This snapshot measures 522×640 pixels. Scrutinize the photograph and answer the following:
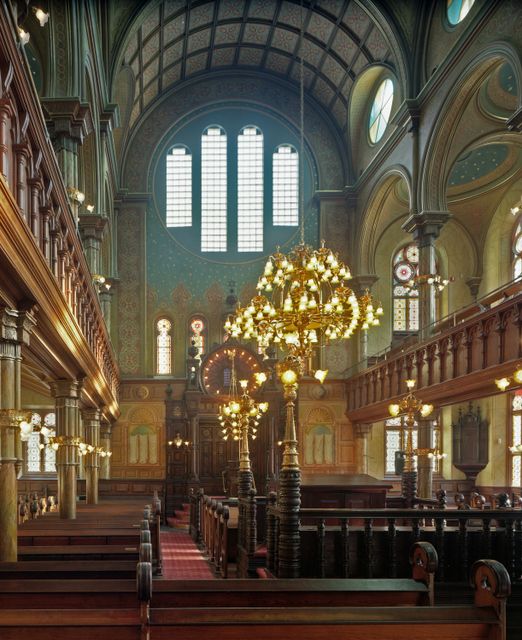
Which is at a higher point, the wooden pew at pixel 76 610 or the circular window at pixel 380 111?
the circular window at pixel 380 111

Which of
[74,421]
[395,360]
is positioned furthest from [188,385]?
[74,421]

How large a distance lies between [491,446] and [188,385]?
11.8 metres

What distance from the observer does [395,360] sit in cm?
2377

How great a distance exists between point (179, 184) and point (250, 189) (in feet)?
10.1

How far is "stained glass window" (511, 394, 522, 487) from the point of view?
89.7 feet

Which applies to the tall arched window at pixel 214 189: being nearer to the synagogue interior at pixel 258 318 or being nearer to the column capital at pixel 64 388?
the synagogue interior at pixel 258 318

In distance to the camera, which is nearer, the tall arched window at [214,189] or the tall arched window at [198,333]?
the tall arched window at [198,333]

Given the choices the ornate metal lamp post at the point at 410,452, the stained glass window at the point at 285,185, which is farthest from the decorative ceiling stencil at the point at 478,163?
the ornate metal lamp post at the point at 410,452

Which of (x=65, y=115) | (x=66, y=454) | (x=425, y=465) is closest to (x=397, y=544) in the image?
(x=66, y=454)

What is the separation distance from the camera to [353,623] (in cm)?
508

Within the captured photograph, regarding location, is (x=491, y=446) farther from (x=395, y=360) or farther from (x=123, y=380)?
(x=123, y=380)

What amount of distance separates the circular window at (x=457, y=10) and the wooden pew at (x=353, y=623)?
17.8 m

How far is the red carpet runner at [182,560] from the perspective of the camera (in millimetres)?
14688

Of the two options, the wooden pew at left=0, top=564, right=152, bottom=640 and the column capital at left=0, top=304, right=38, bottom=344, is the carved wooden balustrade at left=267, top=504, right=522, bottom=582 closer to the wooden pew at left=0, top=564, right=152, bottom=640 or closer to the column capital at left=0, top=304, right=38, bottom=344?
the wooden pew at left=0, top=564, right=152, bottom=640
